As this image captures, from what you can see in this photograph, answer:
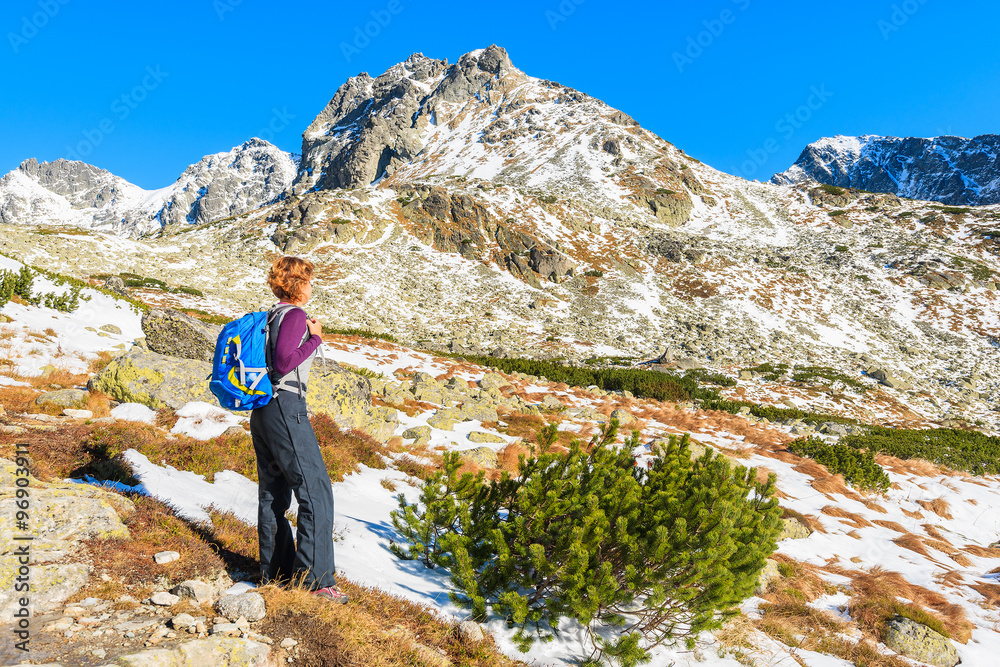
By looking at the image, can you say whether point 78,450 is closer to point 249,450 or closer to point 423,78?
point 249,450

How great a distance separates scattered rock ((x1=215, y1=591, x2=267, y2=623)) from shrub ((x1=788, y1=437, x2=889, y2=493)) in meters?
12.8

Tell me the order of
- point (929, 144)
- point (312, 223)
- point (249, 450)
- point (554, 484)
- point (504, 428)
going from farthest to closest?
point (929, 144), point (312, 223), point (504, 428), point (249, 450), point (554, 484)

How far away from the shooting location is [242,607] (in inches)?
113

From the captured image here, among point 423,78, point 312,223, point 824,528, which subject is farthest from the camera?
point 423,78

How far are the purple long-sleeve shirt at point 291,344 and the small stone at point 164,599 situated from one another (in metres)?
1.59

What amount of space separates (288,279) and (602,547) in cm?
352

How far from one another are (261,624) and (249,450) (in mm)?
3862

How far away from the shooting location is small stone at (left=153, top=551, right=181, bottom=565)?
3.23 m

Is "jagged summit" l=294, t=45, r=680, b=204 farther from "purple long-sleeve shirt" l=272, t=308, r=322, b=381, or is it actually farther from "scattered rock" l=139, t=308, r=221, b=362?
"purple long-sleeve shirt" l=272, t=308, r=322, b=381

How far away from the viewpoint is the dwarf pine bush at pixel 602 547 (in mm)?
3469

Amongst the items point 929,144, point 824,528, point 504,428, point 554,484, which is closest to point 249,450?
point 554,484

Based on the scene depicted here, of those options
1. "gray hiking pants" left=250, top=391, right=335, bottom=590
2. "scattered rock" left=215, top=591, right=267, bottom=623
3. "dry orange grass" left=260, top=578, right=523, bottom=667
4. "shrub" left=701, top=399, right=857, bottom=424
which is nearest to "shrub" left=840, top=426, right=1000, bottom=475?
"shrub" left=701, top=399, right=857, bottom=424

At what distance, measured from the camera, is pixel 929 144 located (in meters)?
180

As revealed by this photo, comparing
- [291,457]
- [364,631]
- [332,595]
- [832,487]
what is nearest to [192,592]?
[332,595]
